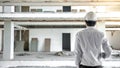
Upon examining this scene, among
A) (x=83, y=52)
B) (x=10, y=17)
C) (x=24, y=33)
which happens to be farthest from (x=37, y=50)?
(x=83, y=52)

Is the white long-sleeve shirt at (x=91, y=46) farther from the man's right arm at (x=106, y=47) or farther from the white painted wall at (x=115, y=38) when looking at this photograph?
the white painted wall at (x=115, y=38)

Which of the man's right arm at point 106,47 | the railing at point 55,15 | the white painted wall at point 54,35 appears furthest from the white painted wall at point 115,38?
the man's right arm at point 106,47

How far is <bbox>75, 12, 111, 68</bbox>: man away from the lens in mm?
2426

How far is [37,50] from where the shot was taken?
1728 cm

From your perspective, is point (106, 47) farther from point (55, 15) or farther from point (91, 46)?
point (55, 15)

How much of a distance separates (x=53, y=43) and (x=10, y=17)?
24.6 feet

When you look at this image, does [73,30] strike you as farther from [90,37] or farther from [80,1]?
[90,37]

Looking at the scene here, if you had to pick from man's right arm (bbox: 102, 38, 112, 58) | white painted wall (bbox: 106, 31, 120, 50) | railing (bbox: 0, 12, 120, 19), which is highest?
railing (bbox: 0, 12, 120, 19)

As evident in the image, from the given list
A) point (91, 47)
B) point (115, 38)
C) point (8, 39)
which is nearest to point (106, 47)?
point (91, 47)

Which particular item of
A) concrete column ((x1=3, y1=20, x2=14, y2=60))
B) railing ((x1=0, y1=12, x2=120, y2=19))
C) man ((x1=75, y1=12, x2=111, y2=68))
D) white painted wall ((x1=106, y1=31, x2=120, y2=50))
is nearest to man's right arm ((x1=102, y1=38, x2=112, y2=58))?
man ((x1=75, y1=12, x2=111, y2=68))

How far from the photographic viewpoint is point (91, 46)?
2.44 metres

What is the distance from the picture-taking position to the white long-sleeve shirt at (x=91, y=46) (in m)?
2.43

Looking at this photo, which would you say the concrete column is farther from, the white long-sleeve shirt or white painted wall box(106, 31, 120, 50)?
white painted wall box(106, 31, 120, 50)

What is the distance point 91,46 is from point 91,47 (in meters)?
0.01
